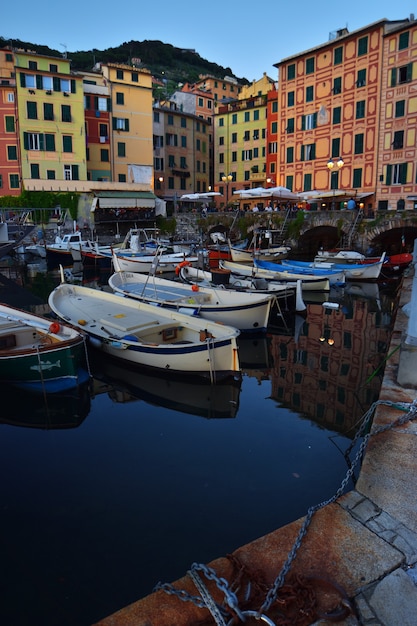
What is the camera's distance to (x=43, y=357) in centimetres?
962

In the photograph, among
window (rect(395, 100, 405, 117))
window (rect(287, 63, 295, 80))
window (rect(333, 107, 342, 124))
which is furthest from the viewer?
window (rect(287, 63, 295, 80))

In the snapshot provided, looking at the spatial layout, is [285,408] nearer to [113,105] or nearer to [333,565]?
[333,565]

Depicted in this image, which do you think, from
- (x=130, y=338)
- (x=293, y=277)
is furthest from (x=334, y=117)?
(x=130, y=338)

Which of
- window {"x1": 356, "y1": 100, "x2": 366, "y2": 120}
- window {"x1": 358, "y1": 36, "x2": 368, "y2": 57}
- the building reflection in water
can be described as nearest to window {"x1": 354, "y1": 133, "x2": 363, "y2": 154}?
window {"x1": 356, "y1": 100, "x2": 366, "y2": 120}

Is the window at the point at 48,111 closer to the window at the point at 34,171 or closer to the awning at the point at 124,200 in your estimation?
the window at the point at 34,171

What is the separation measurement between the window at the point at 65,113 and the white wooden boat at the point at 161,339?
123ft

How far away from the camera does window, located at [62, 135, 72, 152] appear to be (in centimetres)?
4528

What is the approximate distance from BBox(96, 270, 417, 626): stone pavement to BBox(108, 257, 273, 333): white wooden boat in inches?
373

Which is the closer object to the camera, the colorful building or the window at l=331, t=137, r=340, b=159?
the window at l=331, t=137, r=340, b=159

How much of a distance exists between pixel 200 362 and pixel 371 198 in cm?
3246

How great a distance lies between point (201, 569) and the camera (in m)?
3.49

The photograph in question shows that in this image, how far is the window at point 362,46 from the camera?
37000 millimetres

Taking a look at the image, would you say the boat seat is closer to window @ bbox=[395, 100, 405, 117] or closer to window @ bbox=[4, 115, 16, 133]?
Answer: window @ bbox=[395, 100, 405, 117]

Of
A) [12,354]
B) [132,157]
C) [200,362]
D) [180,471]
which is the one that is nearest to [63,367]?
[12,354]
